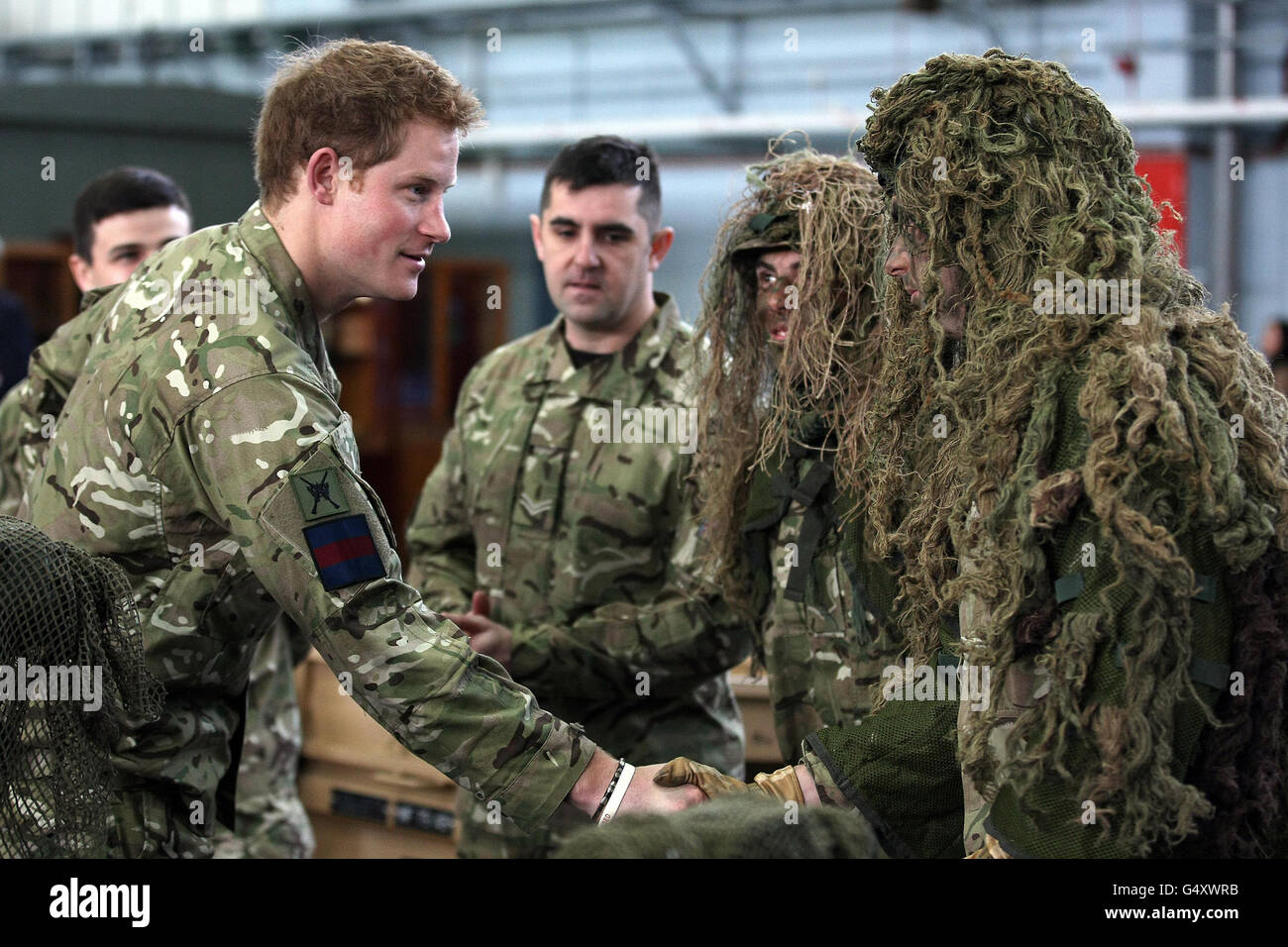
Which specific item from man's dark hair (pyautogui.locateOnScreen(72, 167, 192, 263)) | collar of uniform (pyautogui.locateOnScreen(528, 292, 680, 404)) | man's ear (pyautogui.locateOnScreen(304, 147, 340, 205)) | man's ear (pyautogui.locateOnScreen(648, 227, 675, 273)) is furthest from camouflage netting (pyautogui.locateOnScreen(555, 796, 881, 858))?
man's dark hair (pyautogui.locateOnScreen(72, 167, 192, 263))

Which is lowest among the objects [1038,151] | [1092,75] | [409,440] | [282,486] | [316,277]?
[409,440]

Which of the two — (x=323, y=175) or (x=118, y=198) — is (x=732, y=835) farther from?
(x=118, y=198)

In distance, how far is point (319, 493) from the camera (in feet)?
5.73

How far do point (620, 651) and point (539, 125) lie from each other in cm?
644

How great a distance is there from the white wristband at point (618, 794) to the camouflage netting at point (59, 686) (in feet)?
2.03

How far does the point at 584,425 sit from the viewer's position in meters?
2.91

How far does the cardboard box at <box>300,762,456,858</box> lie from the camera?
3.54 meters

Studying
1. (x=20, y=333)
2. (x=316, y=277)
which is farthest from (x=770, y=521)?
(x=20, y=333)

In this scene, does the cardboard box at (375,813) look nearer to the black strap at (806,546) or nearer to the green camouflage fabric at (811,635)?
the green camouflage fabric at (811,635)

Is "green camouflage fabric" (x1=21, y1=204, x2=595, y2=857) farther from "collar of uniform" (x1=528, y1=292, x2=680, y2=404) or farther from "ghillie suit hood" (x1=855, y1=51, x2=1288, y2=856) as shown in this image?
"collar of uniform" (x1=528, y1=292, x2=680, y2=404)

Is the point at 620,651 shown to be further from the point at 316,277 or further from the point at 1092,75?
the point at 1092,75

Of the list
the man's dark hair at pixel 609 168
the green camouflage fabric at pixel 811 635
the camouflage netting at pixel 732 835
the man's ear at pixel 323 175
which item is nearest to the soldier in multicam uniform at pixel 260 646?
the man's dark hair at pixel 609 168

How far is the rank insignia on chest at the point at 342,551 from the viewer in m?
1.74

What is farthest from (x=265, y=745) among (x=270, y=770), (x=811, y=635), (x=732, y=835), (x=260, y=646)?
(x=732, y=835)
